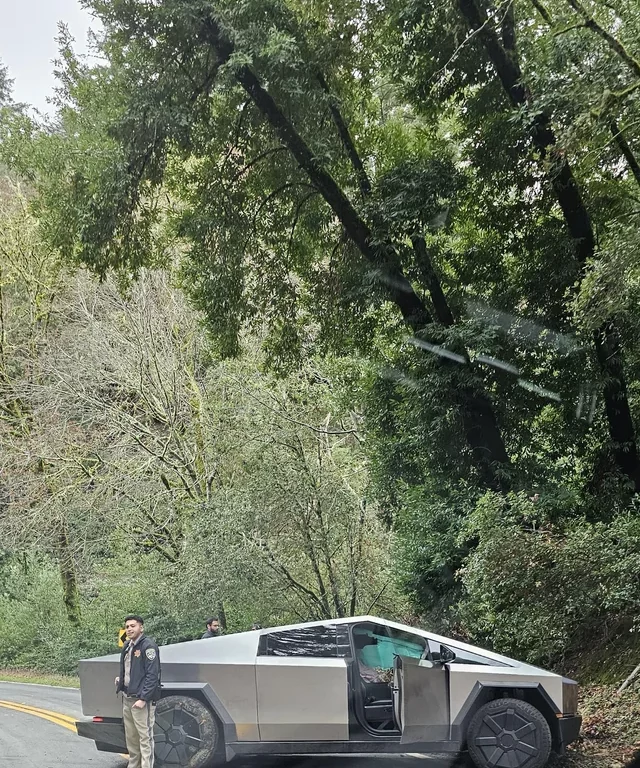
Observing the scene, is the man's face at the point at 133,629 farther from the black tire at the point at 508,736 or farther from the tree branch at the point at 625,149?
the tree branch at the point at 625,149

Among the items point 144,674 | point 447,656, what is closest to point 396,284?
point 447,656

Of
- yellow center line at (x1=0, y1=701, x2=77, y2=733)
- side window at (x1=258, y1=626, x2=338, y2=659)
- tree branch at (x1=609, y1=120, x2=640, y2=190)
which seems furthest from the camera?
yellow center line at (x1=0, y1=701, x2=77, y2=733)

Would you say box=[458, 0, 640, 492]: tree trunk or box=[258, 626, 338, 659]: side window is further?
box=[458, 0, 640, 492]: tree trunk

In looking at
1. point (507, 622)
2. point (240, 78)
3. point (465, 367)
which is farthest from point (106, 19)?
point (507, 622)

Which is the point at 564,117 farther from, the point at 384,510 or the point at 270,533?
the point at 270,533

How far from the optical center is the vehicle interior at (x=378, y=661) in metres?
7.34

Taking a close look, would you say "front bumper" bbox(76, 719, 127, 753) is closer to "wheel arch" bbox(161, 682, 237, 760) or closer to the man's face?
"wheel arch" bbox(161, 682, 237, 760)

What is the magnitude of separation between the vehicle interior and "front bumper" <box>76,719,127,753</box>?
217 centimetres

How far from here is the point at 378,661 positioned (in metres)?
7.48

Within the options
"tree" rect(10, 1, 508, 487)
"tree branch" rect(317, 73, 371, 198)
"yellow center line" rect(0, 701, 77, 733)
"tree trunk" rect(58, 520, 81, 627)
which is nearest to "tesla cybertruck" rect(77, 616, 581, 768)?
"yellow center line" rect(0, 701, 77, 733)

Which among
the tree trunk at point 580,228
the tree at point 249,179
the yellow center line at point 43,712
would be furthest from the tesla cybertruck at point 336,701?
the tree trunk at point 580,228

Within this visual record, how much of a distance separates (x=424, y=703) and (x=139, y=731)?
8.00ft

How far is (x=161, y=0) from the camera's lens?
11414 mm

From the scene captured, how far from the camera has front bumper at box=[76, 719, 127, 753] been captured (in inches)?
282
